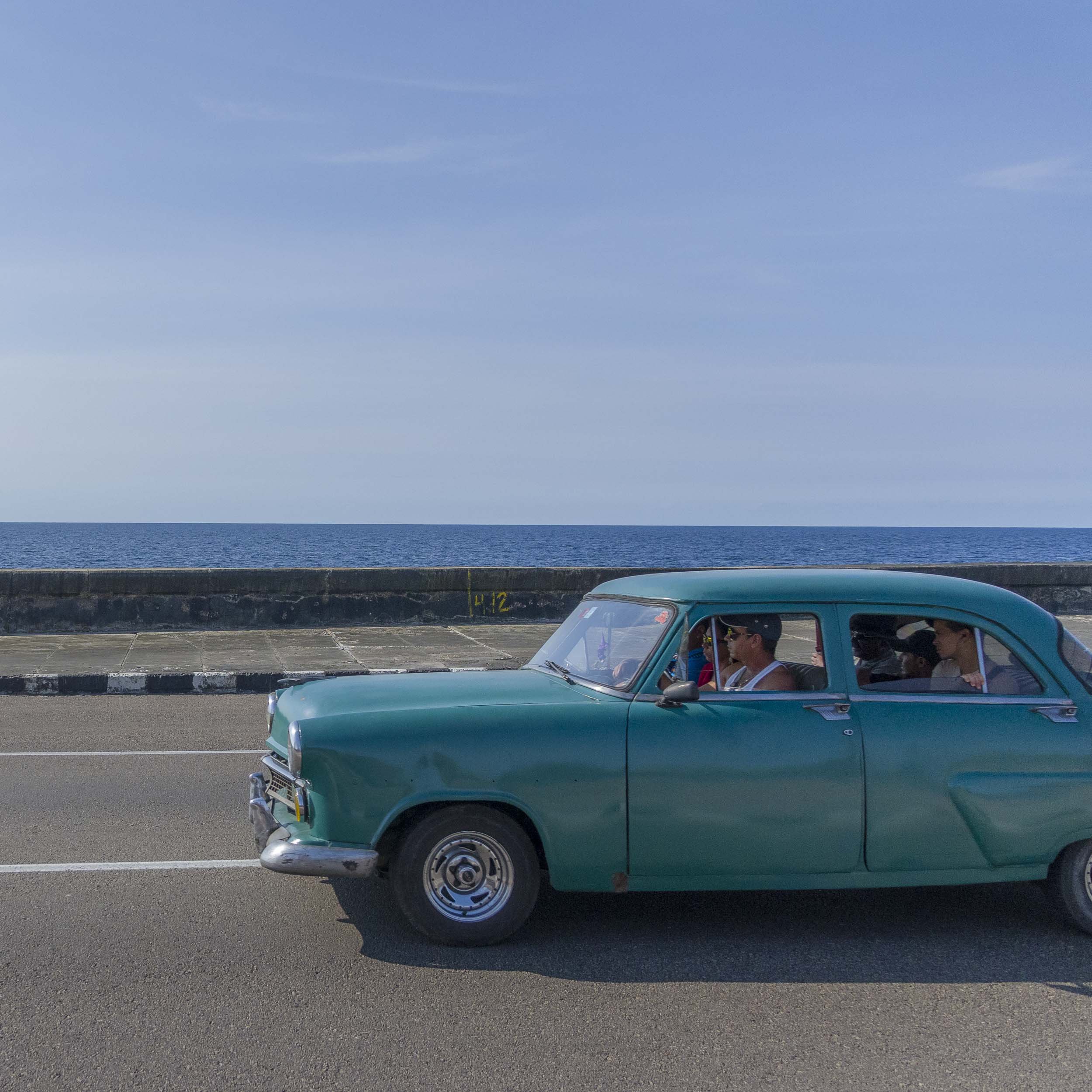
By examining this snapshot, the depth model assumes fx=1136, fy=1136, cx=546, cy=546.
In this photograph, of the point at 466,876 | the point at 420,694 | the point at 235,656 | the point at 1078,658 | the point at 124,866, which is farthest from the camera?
the point at 235,656

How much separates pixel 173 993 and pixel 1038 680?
366 centimetres

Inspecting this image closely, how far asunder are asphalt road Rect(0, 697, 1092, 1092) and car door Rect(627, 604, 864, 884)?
37 cm

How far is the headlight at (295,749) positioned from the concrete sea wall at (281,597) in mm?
11940

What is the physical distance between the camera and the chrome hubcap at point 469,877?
444cm

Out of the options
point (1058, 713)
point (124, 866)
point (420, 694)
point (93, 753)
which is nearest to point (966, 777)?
point (1058, 713)

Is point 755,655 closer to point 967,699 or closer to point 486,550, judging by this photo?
point 967,699

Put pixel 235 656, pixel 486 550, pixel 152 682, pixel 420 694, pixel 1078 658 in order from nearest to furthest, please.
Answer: pixel 420 694, pixel 1078 658, pixel 152 682, pixel 235 656, pixel 486 550

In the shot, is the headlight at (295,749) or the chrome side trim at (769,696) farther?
the chrome side trim at (769,696)

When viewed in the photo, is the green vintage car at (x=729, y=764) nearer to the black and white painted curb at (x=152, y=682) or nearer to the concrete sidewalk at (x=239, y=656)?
the concrete sidewalk at (x=239, y=656)

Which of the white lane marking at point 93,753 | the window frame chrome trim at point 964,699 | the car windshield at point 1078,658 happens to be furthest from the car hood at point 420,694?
the white lane marking at point 93,753

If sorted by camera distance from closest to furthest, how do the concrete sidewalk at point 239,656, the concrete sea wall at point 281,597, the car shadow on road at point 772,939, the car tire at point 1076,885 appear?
the car shadow on road at point 772,939
the car tire at point 1076,885
the concrete sidewalk at point 239,656
the concrete sea wall at point 281,597

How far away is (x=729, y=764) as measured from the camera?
449cm

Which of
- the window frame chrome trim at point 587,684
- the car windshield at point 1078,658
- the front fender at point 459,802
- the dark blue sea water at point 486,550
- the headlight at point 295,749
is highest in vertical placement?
the dark blue sea water at point 486,550

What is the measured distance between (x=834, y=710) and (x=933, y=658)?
61cm
